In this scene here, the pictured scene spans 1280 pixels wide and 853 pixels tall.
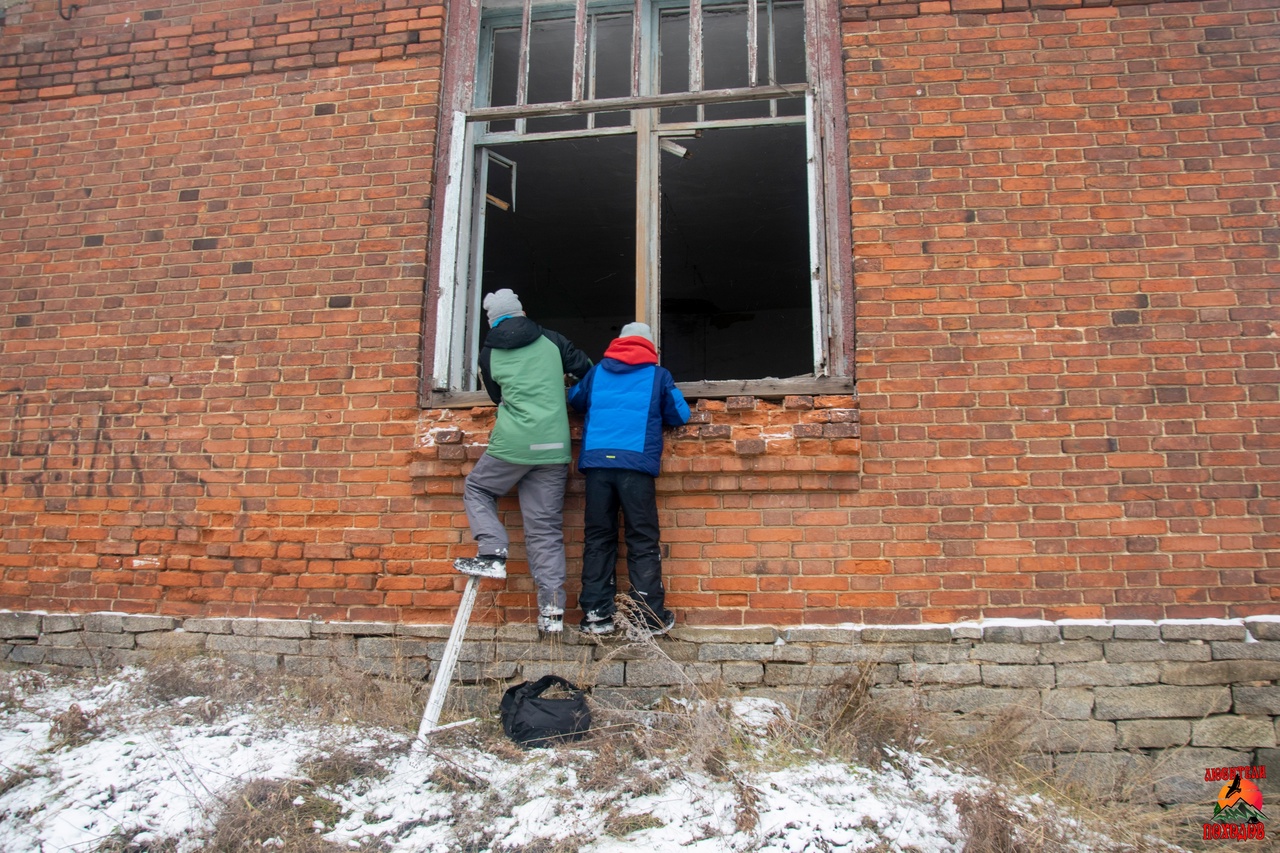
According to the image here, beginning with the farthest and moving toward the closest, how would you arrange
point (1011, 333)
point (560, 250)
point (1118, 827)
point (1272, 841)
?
point (560, 250) < point (1011, 333) < point (1272, 841) < point (1118, 827)

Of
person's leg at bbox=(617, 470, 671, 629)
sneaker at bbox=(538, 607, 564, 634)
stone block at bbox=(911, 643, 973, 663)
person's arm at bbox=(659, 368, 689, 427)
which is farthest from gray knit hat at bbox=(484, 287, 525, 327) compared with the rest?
stone block at bbox=(911, 643, 973, 663)

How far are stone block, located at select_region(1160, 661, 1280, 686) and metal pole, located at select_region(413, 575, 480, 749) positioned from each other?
321 cm

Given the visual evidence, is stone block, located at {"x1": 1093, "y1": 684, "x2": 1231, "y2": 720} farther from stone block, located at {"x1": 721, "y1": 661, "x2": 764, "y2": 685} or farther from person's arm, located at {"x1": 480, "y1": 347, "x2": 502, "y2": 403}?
person's arm, located at {"x1": 480, "y1": 347, "x2": 502, "y2": 403}

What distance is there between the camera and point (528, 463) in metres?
4.07

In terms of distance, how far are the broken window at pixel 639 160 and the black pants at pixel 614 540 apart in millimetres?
716

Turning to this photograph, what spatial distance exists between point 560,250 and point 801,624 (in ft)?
20.1

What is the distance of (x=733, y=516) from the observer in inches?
167

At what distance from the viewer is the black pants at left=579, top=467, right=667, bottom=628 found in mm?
4027

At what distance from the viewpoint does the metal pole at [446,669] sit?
371 cm

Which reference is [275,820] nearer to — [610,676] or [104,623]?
[610,676]

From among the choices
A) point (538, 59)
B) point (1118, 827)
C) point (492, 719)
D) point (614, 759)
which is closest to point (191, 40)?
point (538, 59)

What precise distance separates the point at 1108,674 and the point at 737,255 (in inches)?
250

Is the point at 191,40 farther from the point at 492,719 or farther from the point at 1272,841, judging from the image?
the point at 1272,841

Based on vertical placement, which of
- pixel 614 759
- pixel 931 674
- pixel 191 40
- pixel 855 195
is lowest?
pixel 614 759
